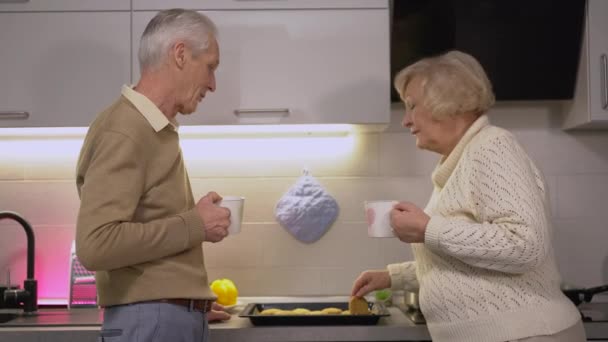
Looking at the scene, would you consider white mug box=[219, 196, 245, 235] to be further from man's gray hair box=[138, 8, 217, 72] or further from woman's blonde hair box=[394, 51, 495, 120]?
woman's blonde hair box=[394, 51, 495, 120]

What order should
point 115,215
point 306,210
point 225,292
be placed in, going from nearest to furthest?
point 115,215
point 225,292
point 306,210

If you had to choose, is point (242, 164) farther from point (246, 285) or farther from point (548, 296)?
point (548, 296)

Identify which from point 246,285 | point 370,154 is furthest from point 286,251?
point 370,154

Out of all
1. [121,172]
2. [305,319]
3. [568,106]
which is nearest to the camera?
[121,172]

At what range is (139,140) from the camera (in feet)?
5.31

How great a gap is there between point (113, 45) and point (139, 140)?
94 cm

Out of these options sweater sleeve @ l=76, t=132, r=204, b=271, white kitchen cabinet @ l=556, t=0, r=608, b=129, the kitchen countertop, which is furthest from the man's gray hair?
white kitchen cabinet @ l=556, t=0, r=608, b=129

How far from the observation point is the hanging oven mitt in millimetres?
2766

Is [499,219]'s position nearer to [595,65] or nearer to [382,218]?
[382,218]

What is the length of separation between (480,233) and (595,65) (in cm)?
109

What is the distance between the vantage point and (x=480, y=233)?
1.67 metres

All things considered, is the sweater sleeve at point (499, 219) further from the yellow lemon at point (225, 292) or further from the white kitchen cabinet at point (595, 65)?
the yellow lemon at point (225, 292)

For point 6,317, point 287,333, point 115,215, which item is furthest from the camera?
point 6,317

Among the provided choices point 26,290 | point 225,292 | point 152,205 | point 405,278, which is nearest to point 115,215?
point 152,205
